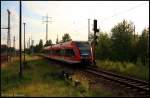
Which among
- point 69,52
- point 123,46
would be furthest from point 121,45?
point 69,52

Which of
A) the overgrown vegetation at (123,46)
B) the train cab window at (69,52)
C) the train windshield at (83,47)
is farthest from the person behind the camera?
the overgrown vegetation at (123,46)

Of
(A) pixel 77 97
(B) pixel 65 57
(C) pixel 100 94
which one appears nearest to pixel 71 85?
(C) pixel 100 94

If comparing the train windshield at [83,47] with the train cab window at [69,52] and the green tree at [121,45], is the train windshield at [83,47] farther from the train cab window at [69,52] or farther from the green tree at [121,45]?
the green tree at [121,45]

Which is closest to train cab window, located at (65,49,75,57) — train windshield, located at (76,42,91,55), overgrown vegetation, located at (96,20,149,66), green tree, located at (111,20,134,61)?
train windshield, located at (76,42,91,55)

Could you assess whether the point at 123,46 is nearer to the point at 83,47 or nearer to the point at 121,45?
the point at 121,45

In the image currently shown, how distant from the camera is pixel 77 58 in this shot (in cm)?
3216

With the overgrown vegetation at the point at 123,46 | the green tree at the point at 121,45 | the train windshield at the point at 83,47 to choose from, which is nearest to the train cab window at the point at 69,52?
the train windshield at the point at 83,47

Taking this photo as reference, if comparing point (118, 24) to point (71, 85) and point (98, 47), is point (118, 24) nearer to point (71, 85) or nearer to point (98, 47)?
point (98, 47)

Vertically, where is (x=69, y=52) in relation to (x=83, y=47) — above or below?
below

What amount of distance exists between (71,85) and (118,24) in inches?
1853

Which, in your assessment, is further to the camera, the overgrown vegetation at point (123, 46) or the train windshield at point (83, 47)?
the overgrown vegetation at point (123, 46)

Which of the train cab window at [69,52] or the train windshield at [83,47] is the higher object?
the train windshield at [83,47]

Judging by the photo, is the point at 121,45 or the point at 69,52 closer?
the point at 69,52

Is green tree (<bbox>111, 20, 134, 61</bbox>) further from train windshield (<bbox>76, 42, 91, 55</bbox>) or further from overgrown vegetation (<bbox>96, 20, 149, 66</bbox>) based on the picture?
train windshield (<bbox>76, 42, 91, 55</bbox>)
